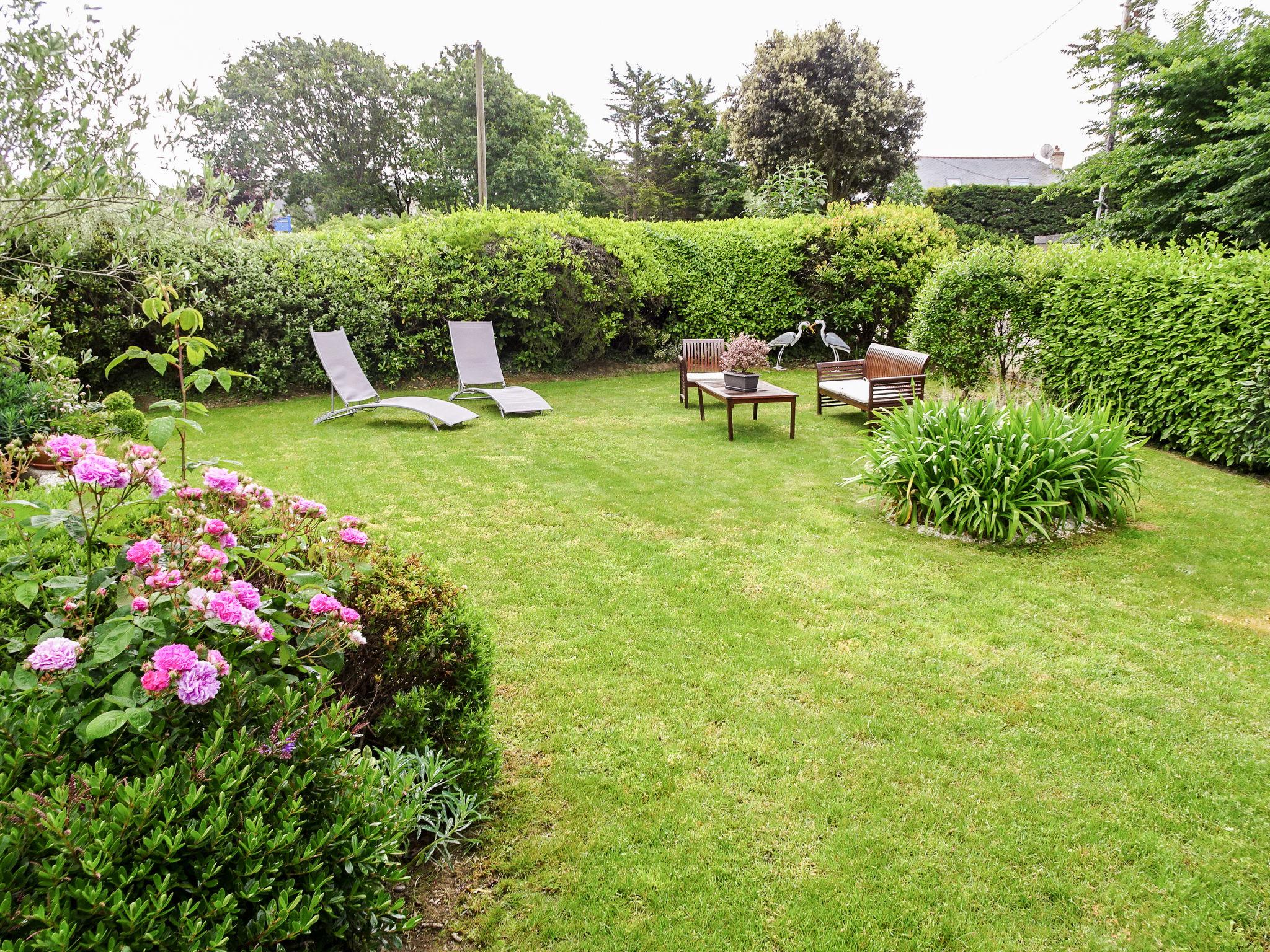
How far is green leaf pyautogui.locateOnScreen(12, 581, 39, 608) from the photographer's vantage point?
1.45 metres

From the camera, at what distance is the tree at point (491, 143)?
2911cm

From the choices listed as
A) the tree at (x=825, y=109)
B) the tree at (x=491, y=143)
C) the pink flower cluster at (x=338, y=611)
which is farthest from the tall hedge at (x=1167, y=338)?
the tree at (x=491, y=143)

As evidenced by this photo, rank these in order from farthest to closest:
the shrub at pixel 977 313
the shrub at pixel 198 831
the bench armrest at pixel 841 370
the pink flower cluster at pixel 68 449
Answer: the bench armrest at pixel 841 370, the shrub at pixel 977 313, the pink flower cluster at pixel 68 449, the shrub at pixel 198 831

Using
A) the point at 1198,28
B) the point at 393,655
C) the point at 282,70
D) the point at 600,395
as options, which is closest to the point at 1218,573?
the point at 393,655

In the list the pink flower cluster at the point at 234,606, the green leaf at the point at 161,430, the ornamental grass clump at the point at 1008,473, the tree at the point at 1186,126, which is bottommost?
the ornamental grass clump at the point at 1008,473

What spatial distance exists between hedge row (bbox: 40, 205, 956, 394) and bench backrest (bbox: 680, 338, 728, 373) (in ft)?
7.53

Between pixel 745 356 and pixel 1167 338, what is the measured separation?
161 inches

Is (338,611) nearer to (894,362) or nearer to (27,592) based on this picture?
(27,592)

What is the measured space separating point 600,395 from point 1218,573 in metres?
7.43

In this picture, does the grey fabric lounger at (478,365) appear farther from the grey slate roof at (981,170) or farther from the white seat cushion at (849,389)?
the grey slate roof at (981,170)

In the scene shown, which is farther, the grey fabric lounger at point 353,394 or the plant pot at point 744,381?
the grey fabric lounger at point 353,394

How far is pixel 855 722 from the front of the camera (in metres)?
2.74

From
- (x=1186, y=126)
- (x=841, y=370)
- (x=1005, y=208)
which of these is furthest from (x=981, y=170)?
(x=841, y=370)

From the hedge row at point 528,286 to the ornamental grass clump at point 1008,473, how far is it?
23.0ft
